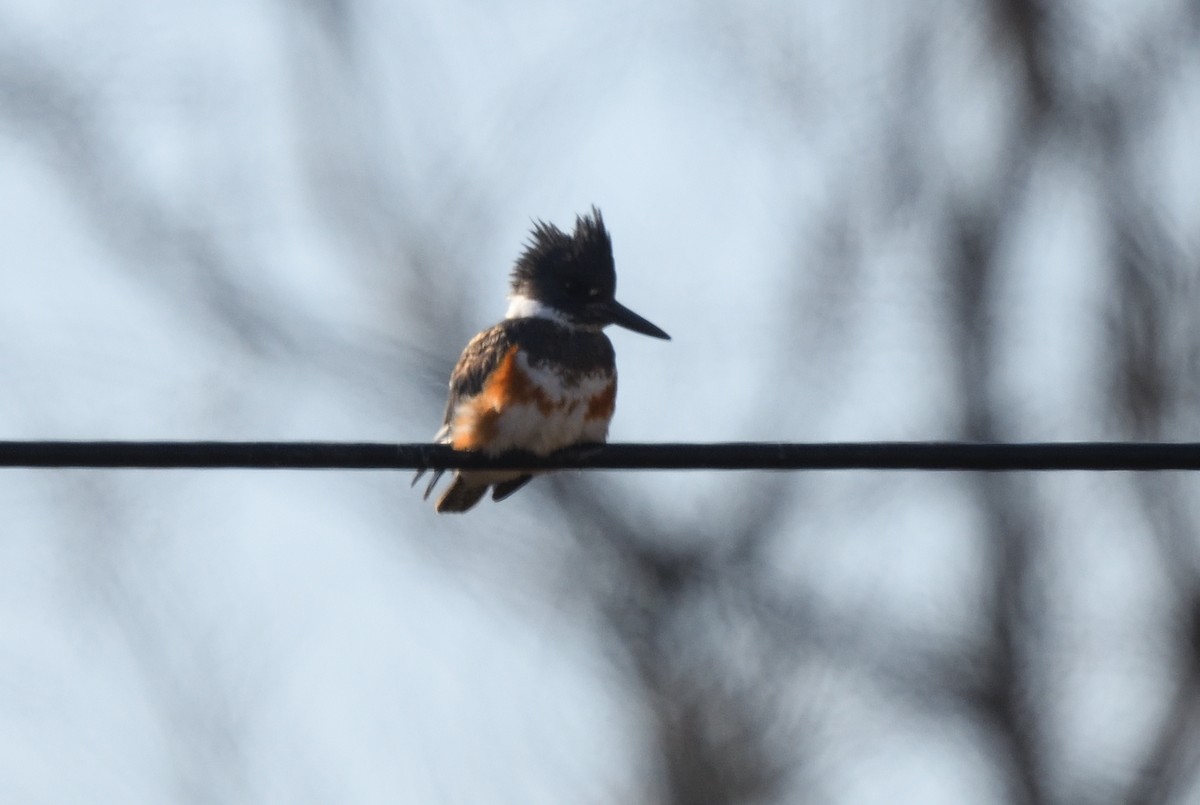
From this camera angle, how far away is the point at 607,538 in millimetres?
9875

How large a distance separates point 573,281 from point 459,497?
0.81m

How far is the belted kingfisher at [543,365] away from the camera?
5047mm

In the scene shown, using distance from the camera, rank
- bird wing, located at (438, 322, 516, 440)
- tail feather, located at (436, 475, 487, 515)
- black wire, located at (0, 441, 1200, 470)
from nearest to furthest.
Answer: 1. black wire, located at (0, 441, 1200, 470)
2. bird wing, located at (438, 322, 516, 440)
3. tail feather, located at (436, 475, 487, 515)

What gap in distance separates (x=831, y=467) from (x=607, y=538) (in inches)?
253

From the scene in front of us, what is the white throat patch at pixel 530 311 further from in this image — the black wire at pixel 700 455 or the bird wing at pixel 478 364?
the black wire at pixel 700 455

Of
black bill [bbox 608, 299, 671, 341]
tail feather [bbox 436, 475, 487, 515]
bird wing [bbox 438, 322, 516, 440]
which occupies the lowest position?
tail feather [bbox 436, 475, 487, 515]

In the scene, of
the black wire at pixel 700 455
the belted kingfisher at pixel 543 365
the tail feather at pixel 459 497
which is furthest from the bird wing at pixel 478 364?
the black wire at pixel 700 455

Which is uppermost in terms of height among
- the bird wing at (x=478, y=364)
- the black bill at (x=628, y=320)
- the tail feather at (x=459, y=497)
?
the black bill at (x=628, y=320)

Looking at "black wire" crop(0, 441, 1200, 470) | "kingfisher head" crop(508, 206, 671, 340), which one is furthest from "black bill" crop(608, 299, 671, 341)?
"black wire" crop(0, 441, 1200, 470)

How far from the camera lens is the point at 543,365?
517 centimetres

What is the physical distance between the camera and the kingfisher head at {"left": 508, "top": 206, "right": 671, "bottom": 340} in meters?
5.70

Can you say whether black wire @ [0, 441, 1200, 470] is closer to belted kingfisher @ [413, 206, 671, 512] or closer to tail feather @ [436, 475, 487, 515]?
belted kingfisher @ [413, 206, 671, 512]

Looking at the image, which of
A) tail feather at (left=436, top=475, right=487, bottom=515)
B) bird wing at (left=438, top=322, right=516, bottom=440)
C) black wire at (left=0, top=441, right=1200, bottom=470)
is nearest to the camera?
black wire at (left=0, top=441, right=1200, bottom=470)

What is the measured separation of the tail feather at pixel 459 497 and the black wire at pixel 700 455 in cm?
185
